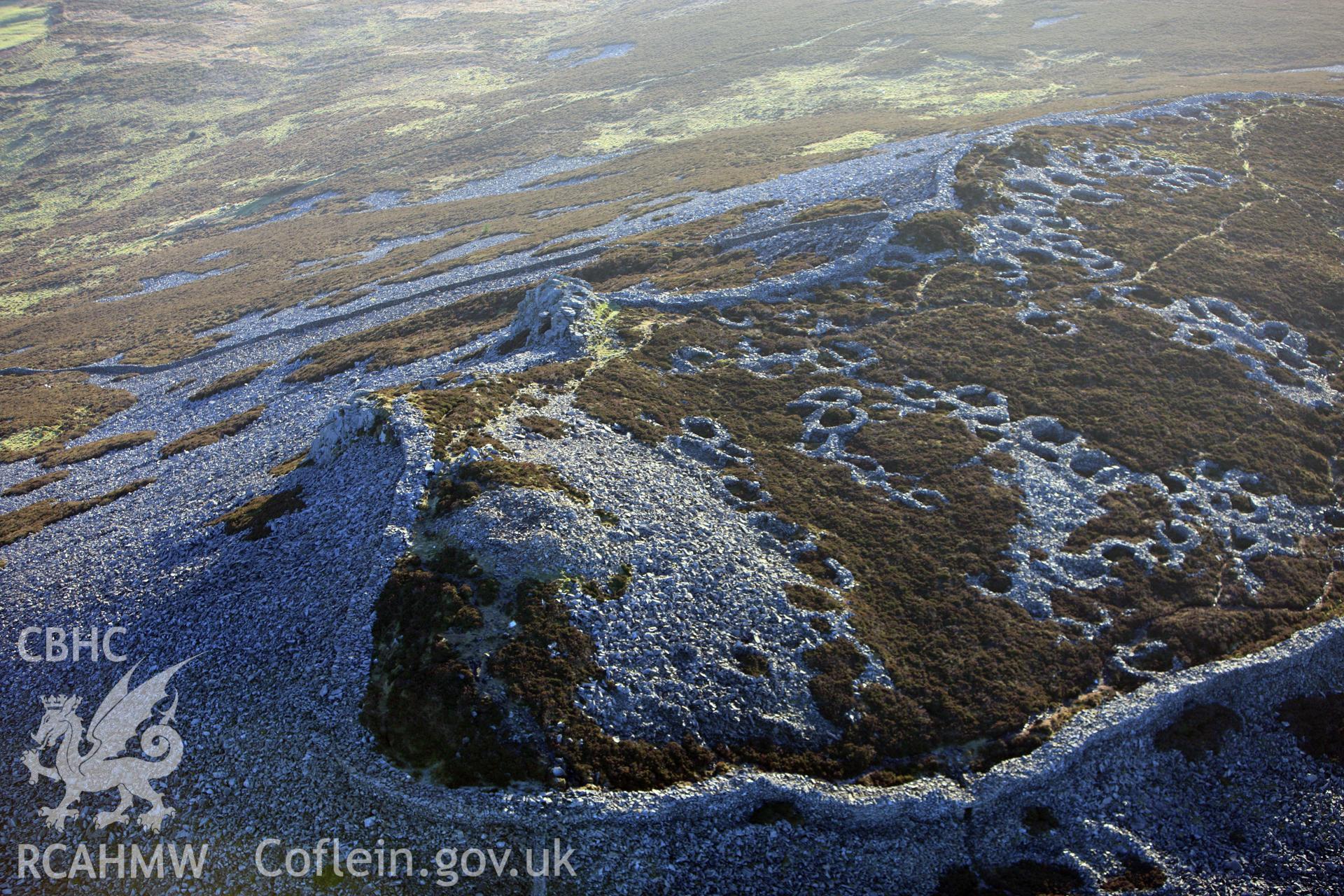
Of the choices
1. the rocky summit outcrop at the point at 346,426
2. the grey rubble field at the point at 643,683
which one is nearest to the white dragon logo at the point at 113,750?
the grey rubble field at the point at 643,683

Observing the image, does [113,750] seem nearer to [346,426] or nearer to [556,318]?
[346,426]

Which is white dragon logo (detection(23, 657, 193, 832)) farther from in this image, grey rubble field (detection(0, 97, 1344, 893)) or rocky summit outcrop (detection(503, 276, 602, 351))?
rocky summit outcrop (detection(503, 276, 602, 351))

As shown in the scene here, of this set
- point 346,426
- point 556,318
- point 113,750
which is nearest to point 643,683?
point 113,750

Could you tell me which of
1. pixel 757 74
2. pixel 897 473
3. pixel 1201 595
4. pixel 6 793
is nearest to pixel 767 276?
pixel 897 473

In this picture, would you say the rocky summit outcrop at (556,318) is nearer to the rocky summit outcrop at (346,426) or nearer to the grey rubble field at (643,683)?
the grey rubble field at (643,683)

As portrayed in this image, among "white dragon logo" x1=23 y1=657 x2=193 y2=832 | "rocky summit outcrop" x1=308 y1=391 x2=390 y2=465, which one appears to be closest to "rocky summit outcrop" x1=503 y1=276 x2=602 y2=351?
"rocky summit outcrop" x1=308 y1=391 x2=390 y2=465

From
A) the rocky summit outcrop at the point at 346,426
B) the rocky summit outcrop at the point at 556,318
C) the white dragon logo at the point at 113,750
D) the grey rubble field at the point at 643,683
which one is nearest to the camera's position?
the grey rubble field at the point at 643,683
